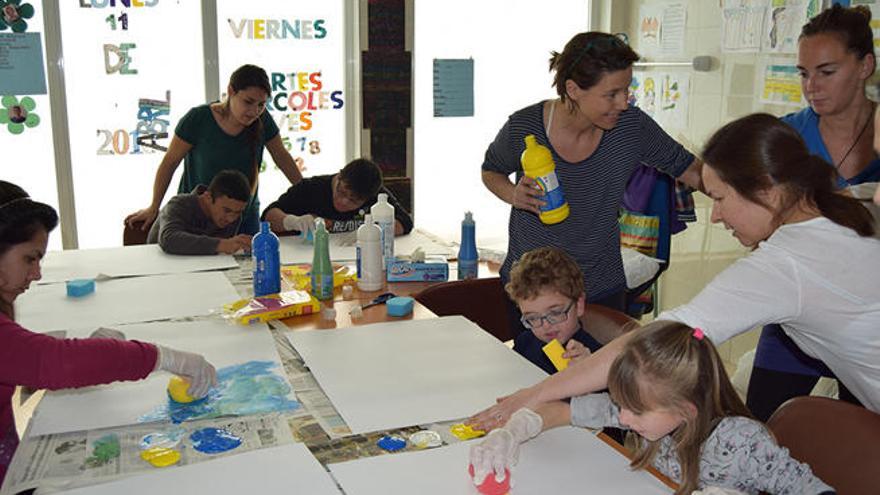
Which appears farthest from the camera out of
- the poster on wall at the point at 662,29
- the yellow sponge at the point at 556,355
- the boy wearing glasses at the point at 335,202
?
the poster on wall at the point at 662,29

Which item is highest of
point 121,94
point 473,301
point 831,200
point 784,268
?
point 121,94

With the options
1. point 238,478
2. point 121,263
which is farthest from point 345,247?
point 238,478

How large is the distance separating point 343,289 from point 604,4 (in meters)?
2.99

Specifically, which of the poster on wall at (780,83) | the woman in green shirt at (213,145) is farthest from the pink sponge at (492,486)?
the poster on wall at (780,83)

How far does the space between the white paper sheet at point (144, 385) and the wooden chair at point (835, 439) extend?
38.0 inches

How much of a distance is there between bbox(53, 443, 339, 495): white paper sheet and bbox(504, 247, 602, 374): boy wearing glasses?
78cm

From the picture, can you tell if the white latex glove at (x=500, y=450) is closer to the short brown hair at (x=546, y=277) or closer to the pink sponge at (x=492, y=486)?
the pink sponge at (x=492, y=486)

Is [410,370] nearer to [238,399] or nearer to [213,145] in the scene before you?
[238,399]

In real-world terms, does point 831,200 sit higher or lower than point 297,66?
lower

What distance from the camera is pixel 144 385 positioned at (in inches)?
66.0

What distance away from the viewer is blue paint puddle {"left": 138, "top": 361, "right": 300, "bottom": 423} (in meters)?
1.53

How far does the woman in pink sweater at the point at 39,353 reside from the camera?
56.5 inches

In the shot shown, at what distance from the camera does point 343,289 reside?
240 cm

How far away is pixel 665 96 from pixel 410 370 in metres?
2.95
